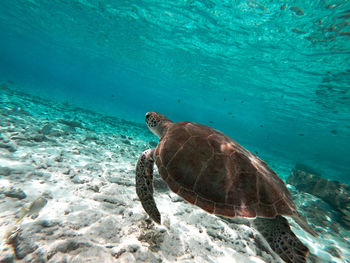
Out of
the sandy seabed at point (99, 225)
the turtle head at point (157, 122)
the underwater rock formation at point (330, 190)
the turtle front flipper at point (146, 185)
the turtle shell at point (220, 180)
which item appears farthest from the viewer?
the underwater rock formation at point (330, 190)

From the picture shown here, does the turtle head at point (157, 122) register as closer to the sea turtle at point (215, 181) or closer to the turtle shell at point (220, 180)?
the sea turtle at point (215, 181)

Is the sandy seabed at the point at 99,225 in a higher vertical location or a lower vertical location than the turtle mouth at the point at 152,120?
lower

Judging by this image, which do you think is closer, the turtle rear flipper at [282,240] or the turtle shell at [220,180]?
Result: the turtle rear flipper at [282,240]

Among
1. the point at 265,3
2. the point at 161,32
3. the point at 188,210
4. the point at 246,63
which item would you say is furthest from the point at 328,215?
the point at 161,32

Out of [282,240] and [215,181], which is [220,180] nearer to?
[215,181]

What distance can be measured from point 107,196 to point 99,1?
2048cm

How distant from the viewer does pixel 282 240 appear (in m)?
2.32

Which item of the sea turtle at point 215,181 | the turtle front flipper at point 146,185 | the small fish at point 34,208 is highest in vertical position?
the sea turtle at point 215,181

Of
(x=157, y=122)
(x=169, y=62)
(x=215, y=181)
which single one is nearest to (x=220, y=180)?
(x=215, y=181)

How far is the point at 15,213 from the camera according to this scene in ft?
7.77

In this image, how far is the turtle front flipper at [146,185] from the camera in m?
2.59

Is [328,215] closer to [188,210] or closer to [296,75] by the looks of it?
[188,210]

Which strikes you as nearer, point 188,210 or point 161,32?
point 188,210

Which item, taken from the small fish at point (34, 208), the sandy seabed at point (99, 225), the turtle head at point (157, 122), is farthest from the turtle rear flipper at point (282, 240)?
the small fish at point (34, 208)
